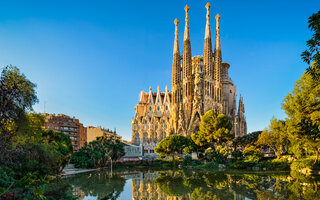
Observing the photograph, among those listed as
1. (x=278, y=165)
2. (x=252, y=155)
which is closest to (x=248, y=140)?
(x=252, y=155)

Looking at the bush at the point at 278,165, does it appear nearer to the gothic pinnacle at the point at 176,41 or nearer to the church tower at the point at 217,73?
the church tower at the point at 217,73

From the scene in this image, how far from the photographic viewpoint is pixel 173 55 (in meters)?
55.2

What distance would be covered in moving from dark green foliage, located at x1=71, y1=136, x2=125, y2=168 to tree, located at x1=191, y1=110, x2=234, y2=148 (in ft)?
41.6

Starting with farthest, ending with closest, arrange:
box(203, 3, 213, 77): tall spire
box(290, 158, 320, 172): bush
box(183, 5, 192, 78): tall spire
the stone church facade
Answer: box(183, 5, 192, 78): tall spire, box(203, 3, 213, 77): tall spire, the stone church facade, box(290, 158, 320, 172): bush

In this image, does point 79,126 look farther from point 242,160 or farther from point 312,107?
point 312,107

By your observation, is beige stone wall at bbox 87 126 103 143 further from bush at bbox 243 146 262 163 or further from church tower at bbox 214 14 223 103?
bush at bbox 243 146 262 163

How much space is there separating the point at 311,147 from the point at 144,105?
44796 millimetres

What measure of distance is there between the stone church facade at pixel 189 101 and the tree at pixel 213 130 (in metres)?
10.2

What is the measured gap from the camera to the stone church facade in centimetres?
4956

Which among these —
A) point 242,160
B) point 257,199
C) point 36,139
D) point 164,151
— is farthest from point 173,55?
point 257,199

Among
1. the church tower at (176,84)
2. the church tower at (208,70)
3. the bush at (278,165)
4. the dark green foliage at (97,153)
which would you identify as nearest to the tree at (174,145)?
the dark green foliage at (97,153)

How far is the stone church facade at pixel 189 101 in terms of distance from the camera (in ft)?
163

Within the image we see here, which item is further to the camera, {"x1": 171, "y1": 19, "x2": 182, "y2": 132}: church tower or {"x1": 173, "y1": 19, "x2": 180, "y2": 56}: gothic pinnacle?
{"x1": 173, "y1": 19, "x2": 180, "y2": 56}: gothic pinnacle

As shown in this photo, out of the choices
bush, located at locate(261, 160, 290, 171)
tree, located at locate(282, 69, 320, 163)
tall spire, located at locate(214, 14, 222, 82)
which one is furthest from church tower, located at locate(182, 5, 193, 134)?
tree, located at locate(282, 69, 320, 163)
